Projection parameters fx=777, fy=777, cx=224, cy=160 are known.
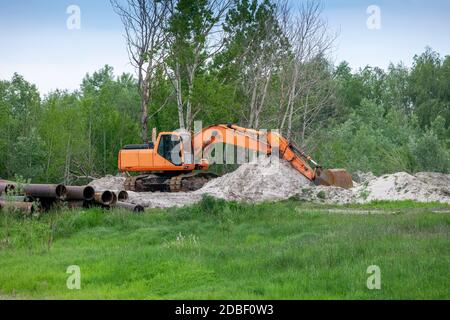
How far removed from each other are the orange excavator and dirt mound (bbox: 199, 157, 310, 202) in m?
0.45

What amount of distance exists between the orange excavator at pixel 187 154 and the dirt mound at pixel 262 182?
1.49ft

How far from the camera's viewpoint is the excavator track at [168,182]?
1359 inches

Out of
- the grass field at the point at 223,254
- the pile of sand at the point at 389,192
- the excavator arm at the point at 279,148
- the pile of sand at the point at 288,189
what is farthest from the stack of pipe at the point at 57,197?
the excavator arm at the point at 279,148

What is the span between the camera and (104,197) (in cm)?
2295

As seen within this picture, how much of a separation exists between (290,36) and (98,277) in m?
35.9

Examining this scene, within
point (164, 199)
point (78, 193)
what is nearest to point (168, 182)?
point (164, 199)

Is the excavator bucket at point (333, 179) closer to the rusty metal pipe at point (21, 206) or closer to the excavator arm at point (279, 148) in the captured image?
the excavator arm at point (279, 148)

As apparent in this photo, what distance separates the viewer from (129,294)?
476 inches

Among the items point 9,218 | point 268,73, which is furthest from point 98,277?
point 268,73

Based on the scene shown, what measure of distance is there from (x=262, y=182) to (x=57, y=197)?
11.3 metres

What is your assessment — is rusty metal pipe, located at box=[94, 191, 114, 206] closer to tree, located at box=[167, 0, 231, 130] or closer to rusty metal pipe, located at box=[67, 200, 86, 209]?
rusty metal pipe, located at box=[67, 200, 86, 209]

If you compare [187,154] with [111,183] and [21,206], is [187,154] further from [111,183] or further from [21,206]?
[21,206]
